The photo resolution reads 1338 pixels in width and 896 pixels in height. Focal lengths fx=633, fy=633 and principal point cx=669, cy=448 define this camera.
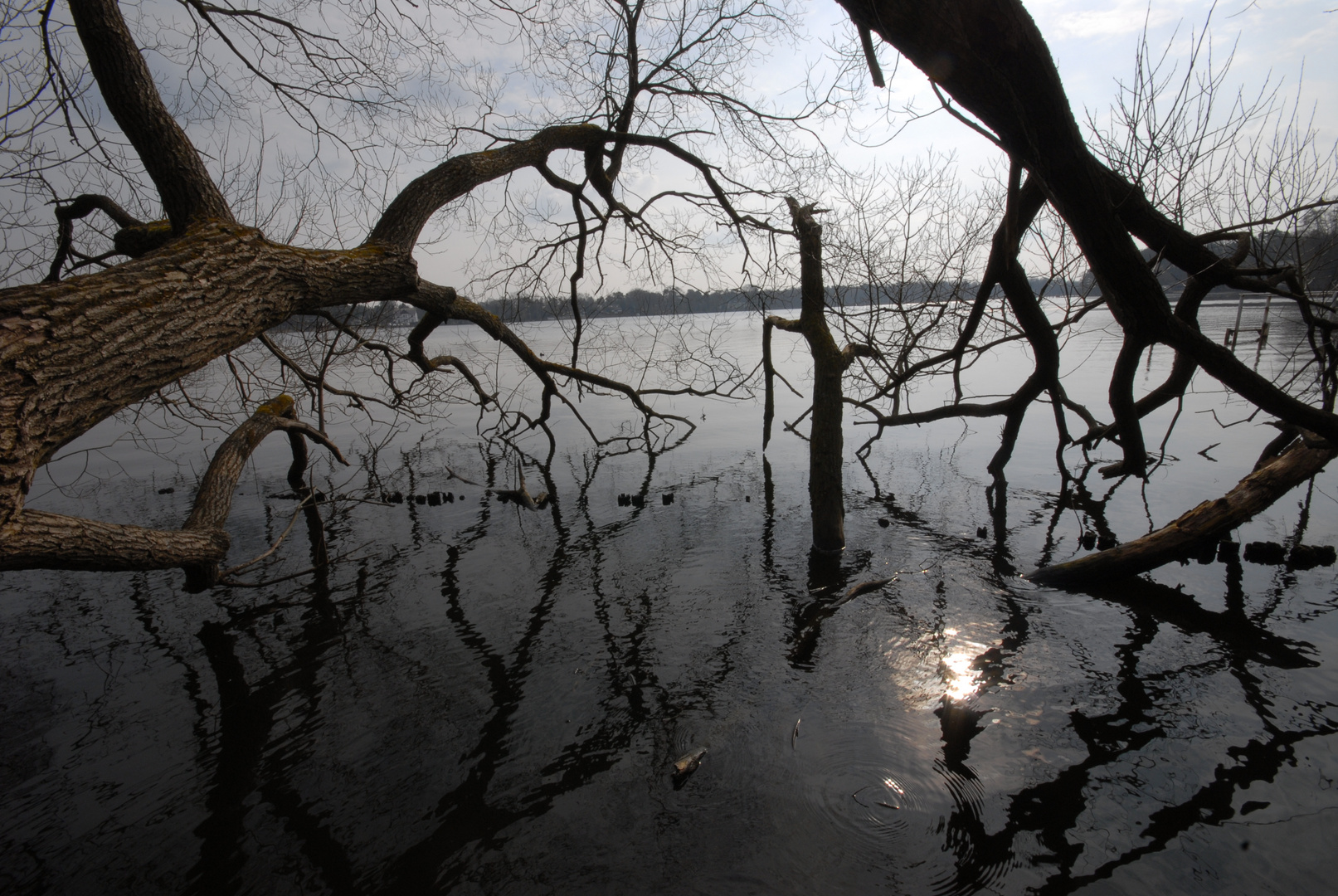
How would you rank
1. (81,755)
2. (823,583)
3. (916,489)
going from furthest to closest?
(916,489) < (823,583) < (81,755)

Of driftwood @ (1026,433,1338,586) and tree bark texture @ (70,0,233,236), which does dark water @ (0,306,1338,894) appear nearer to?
driftwood @ (1026,433,1338,586)

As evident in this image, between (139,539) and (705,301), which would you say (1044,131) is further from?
(705,301)

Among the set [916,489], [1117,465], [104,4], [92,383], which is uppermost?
[104,4]

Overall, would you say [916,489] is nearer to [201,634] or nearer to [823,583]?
[823,583]

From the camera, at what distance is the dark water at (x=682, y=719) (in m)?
3.34

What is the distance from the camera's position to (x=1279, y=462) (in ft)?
18.4

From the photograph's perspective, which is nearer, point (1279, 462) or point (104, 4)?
point (104, 4)

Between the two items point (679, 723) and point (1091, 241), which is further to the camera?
point (679, 723)

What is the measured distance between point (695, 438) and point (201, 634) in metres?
11.0

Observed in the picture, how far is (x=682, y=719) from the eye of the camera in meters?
4.55

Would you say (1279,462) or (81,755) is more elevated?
(1279,462)

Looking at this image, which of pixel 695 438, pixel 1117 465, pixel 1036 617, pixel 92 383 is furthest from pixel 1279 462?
pixel 695 438

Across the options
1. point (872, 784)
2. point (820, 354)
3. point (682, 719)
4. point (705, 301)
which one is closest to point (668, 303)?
point (705, 301)

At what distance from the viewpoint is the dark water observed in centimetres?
334
